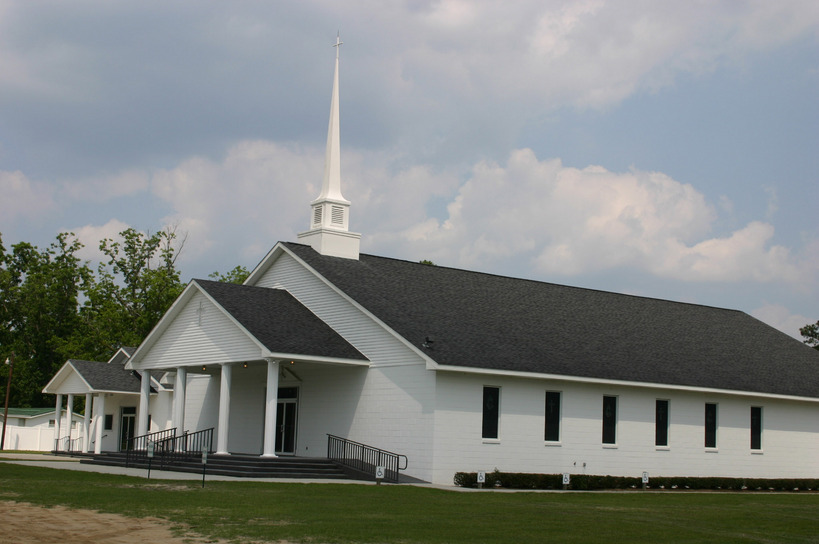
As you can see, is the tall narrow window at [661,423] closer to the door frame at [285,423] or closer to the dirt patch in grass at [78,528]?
the door frame at [285,423]

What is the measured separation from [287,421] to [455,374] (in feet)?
26.8

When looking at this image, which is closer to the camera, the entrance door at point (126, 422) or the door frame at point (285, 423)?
the door frame at point (285, 423)

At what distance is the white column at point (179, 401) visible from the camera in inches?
1337

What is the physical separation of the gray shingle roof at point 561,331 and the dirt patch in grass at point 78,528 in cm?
1375

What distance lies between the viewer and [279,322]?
1273 inches

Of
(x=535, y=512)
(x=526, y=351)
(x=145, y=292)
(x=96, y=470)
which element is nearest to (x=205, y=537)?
(x=535, y=512)

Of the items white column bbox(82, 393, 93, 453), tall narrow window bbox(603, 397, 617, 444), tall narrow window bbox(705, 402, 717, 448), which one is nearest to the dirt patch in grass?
tall narrow window bbox(603, 397, 617, 444)

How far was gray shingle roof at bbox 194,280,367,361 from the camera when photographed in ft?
101

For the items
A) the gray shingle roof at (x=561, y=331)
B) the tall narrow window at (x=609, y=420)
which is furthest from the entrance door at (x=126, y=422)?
the tall narrow window at (x=609, y=420)

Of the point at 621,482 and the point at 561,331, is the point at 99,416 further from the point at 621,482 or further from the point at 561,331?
the point at 621,482

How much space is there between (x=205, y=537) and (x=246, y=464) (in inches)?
578

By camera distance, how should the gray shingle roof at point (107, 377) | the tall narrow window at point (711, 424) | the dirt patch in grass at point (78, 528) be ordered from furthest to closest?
the gray shingle roof at point (107, 377)
the tall narrow window at point (711, 424)
the dirt patch in grass at point (78, 528)

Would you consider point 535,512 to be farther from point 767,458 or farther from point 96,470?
point 767,458

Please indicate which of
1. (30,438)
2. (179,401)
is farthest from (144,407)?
(30,438)
